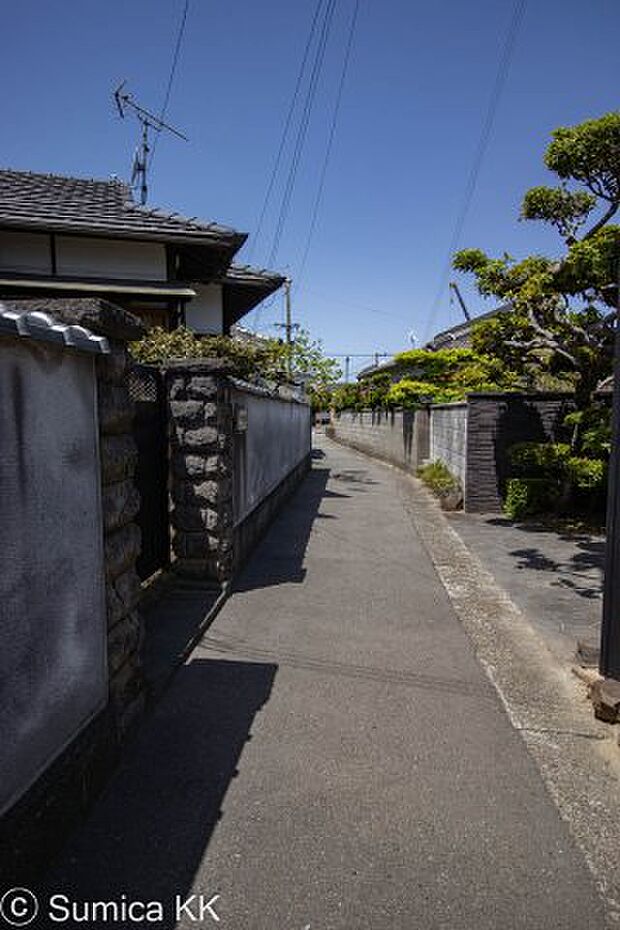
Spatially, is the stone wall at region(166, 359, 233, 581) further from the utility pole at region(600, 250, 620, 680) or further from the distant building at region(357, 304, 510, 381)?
the distant building at region(357, 304, 510, 381)

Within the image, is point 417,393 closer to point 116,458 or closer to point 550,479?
point 550,479

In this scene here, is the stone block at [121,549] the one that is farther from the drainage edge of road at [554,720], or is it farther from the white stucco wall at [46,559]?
the drainage edge of road at [554,720]

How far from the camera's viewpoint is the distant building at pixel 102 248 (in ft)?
31.1

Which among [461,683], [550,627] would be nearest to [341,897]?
[461,683]

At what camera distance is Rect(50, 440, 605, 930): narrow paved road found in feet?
7.87

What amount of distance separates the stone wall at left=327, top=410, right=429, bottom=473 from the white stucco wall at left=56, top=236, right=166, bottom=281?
10062 millimetres

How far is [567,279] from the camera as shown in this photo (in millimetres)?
9227

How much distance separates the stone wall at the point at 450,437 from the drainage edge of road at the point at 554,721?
5.43 meters

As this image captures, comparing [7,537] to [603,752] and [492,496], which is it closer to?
[603,752]

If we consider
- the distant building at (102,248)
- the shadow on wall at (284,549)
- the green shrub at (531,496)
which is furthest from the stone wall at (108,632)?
the green shrub at (531,496)

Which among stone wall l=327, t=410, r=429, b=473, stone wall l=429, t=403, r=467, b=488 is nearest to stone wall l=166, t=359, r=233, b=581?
stone wall l=429, t=403, r=467, b=488

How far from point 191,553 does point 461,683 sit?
296 centimetres

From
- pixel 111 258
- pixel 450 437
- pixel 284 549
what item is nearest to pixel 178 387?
pixel 284 549

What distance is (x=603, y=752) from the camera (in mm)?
3564
